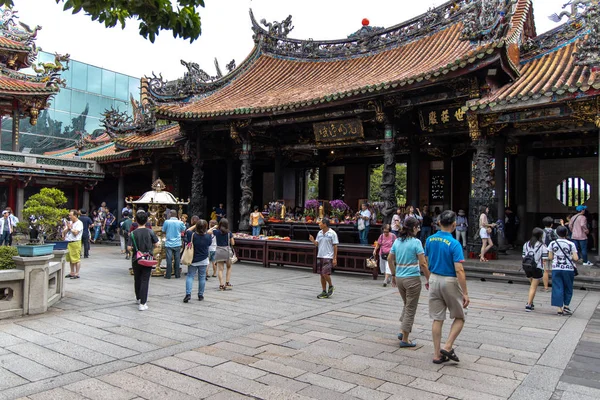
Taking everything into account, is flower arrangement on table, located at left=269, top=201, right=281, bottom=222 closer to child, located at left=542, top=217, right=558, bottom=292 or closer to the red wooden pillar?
child, located at left=542, top=217, right=558, bottom=292

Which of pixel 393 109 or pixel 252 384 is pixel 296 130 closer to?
pixel 393 109

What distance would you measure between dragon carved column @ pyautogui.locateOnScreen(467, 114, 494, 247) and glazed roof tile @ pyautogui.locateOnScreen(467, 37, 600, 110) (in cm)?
81

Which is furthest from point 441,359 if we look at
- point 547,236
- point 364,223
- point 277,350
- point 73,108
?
point 73,108

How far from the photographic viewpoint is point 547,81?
9.98m

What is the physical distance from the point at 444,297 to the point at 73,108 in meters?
37.8

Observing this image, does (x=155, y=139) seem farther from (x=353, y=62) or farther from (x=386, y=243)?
(x=386, y=243)

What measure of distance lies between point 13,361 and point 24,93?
1913 cm

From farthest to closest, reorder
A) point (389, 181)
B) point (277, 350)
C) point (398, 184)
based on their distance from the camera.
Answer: point (398, 184) → point (389, 181) → point (277, 350)

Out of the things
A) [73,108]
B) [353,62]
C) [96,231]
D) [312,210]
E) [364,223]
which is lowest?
[96,231]

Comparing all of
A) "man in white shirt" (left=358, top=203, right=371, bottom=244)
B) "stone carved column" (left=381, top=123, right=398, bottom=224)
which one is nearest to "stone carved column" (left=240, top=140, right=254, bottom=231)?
"man in white shirt" (left=358, top=203, right=371, bottom=244)

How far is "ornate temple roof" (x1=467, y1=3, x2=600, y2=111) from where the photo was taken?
29.6 feet

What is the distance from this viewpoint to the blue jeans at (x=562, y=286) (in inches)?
255

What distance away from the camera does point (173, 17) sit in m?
3.43

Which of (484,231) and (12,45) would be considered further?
(12,45)
